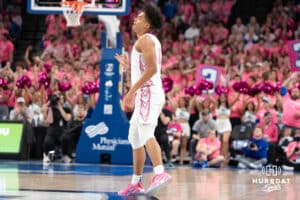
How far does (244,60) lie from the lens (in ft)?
67.6

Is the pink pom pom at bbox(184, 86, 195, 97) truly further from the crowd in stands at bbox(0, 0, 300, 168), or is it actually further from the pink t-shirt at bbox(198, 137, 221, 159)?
the pink t-shirt at bbox(198, 137, 221, 159)

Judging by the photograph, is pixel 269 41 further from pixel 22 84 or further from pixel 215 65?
pixel 22 84

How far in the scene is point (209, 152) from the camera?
1692 centimetres

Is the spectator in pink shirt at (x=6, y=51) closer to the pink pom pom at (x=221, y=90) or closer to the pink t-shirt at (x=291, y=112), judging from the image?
the pink pom pom at (x=221, y=90)

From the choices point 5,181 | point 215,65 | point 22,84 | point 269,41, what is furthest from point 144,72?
point 269,41

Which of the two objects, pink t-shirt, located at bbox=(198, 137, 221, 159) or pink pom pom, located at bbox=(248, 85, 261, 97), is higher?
pink pom pom, located at bbox=(248, 85, 261, 97)

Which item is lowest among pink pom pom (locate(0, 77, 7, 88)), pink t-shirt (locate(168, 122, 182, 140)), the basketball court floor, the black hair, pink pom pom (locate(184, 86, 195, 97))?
the basketball court floor

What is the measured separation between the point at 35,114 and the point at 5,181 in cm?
717

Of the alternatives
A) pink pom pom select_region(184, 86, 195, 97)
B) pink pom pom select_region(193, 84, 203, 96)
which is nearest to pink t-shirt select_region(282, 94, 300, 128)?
pink pom pom select_region(193, 84, 203, 96)

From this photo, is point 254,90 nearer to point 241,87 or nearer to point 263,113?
point 241,87

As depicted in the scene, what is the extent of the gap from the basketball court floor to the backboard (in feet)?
10.3

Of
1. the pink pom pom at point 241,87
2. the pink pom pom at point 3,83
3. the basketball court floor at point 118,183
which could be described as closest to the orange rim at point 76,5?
the basketball court floor at point 118,183

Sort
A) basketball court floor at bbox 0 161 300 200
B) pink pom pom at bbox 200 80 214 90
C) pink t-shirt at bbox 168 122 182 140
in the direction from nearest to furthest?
basketball court floor at bbox 0 161 300 200 → pink t-shirt at bbox 168 122 182 140 → pink pom pom at bbox 200 80 214 90

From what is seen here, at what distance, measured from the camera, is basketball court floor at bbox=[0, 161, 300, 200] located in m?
9.91
